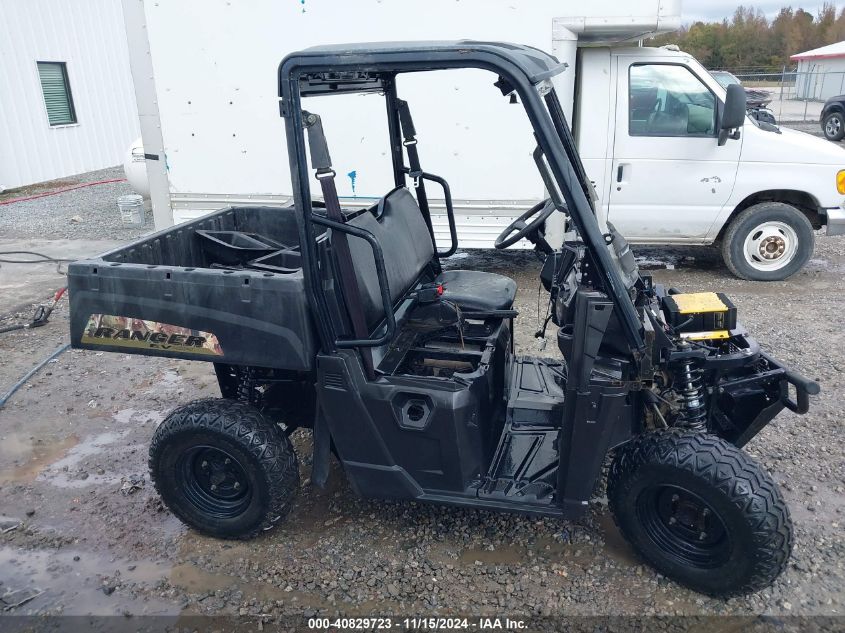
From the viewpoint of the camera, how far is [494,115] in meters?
6.27

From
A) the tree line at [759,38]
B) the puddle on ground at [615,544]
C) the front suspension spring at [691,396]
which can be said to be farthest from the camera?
the tree line at [759,38]

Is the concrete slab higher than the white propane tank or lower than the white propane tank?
lower

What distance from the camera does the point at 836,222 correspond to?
6461mm

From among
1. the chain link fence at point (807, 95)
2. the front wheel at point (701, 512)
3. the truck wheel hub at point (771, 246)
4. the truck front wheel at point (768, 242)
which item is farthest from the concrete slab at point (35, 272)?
the chain link fence at point (807, 95)

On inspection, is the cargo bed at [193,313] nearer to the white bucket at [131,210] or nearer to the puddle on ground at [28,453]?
the puddle on ground at [28,453]

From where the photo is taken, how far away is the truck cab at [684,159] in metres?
6.32

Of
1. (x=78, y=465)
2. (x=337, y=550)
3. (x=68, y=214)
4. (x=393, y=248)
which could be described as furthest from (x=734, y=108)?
(x=68, y=214)

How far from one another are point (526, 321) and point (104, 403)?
3463mm

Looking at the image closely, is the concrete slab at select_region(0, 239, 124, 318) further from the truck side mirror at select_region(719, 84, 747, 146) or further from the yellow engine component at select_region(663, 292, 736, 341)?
the truck side mirror at select_region(719, 84, 747, 146)

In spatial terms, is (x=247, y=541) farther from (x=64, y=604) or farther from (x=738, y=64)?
(x=738, y=64)

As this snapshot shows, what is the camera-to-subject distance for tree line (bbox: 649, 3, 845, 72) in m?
47.6

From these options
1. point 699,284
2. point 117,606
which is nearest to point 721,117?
point 699,284

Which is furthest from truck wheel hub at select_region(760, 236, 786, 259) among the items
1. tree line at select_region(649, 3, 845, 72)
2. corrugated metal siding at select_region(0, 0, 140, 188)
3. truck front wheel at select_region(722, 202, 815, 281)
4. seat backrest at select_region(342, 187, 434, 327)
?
tree line at select_region(649, 3, 845, 72)

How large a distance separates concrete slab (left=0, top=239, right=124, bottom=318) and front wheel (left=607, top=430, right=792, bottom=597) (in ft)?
20.3
